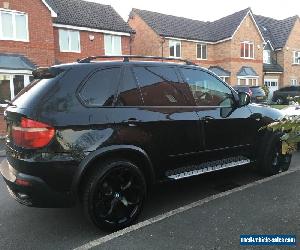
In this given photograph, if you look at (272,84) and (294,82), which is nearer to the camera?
(272,84)

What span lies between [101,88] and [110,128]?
475 mm

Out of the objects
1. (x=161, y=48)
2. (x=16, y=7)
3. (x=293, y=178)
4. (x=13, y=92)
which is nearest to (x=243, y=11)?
(x=161, y=48)

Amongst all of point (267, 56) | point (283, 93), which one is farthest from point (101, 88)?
point (267, 56)

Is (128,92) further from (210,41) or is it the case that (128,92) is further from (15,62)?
(210,41)

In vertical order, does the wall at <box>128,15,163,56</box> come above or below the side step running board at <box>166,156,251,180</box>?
above

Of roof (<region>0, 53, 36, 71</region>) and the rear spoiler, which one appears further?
roof (<region>0, 53, 36, 71</region>)

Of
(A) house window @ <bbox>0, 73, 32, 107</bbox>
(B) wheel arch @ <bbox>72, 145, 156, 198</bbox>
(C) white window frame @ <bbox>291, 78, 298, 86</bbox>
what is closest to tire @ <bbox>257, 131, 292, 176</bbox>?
(B) wheel arch @ <bbox>72, 145, 156, 198</bbox>

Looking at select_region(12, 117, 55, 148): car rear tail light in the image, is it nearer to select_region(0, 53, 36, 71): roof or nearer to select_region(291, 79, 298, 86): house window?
select_region(0, 53, 36, 71): roof

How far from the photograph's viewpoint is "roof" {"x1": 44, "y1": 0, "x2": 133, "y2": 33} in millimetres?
20547

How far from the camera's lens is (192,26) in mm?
31219

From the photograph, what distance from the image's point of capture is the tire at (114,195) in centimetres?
347

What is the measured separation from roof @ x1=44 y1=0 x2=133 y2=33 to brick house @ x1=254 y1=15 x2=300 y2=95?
60.3ft

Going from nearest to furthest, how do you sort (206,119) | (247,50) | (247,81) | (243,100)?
(206,119)
(243,100)
(247,81)
(247,50)

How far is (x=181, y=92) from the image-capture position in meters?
4.36
